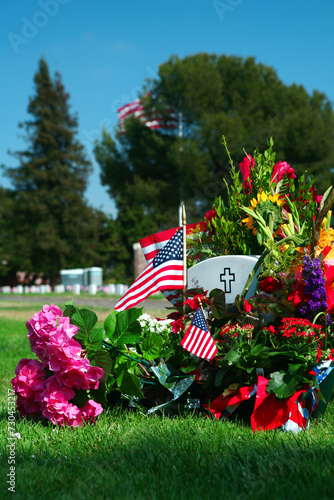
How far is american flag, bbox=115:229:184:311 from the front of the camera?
126 inches

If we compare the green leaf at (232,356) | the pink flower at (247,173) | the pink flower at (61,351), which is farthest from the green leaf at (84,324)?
the pink flower at (247,173)

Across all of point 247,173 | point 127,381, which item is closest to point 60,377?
point 127,381

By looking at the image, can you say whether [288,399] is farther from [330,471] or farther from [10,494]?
[10,494]

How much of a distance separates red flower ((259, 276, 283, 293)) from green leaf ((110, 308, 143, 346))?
0.77 meters

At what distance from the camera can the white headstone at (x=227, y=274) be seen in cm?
322

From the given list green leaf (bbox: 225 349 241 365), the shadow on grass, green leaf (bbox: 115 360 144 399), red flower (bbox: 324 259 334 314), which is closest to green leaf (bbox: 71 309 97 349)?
green leaf (bbox: 115 360 144 399)

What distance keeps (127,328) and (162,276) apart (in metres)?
0.43

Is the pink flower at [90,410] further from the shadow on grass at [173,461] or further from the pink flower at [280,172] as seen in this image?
the pink flower at [280,172]

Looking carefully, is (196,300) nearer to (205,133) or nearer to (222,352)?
(222,352)

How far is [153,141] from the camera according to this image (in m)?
26.9

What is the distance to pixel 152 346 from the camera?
3.08 metres

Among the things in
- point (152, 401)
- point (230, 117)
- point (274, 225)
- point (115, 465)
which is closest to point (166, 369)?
point (152, 401)

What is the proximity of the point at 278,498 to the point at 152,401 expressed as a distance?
143 centimetres

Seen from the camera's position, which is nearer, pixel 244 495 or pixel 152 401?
pixel 244 495
